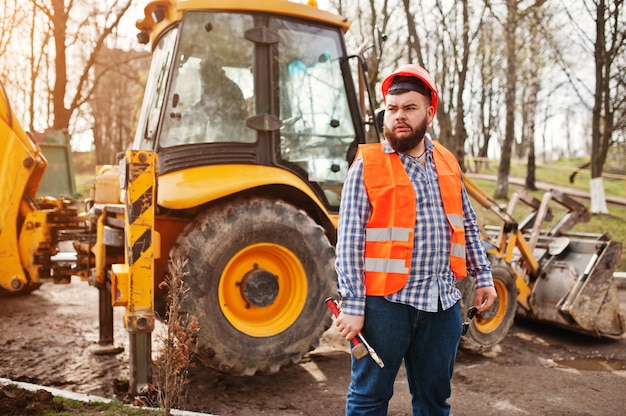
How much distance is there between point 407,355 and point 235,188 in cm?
197

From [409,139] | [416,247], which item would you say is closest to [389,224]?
[416,247]

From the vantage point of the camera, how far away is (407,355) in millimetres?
2561

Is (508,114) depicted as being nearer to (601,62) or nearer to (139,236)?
(601,62)

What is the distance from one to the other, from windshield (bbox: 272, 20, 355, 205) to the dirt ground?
1501 mm

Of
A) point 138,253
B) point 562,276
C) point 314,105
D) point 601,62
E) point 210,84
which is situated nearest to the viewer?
point 138,253

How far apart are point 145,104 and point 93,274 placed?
4.65 feet

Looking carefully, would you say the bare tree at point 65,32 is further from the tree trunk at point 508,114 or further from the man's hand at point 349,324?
the man's hand at point 349,324

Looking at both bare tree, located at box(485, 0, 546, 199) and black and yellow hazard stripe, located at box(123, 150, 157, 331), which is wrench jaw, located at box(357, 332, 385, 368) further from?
bare tree, located at box(485, 0, 546, 199)

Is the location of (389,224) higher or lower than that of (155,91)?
lower

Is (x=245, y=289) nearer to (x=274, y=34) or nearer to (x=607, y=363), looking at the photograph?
(x=274, y=34)

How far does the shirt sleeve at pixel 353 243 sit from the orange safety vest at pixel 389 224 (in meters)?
0.03

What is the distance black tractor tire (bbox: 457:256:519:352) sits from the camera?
5051 millimetres

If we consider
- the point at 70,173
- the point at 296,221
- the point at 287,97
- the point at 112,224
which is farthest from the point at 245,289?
the point at 70,173

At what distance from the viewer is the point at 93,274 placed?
470 centimetres
